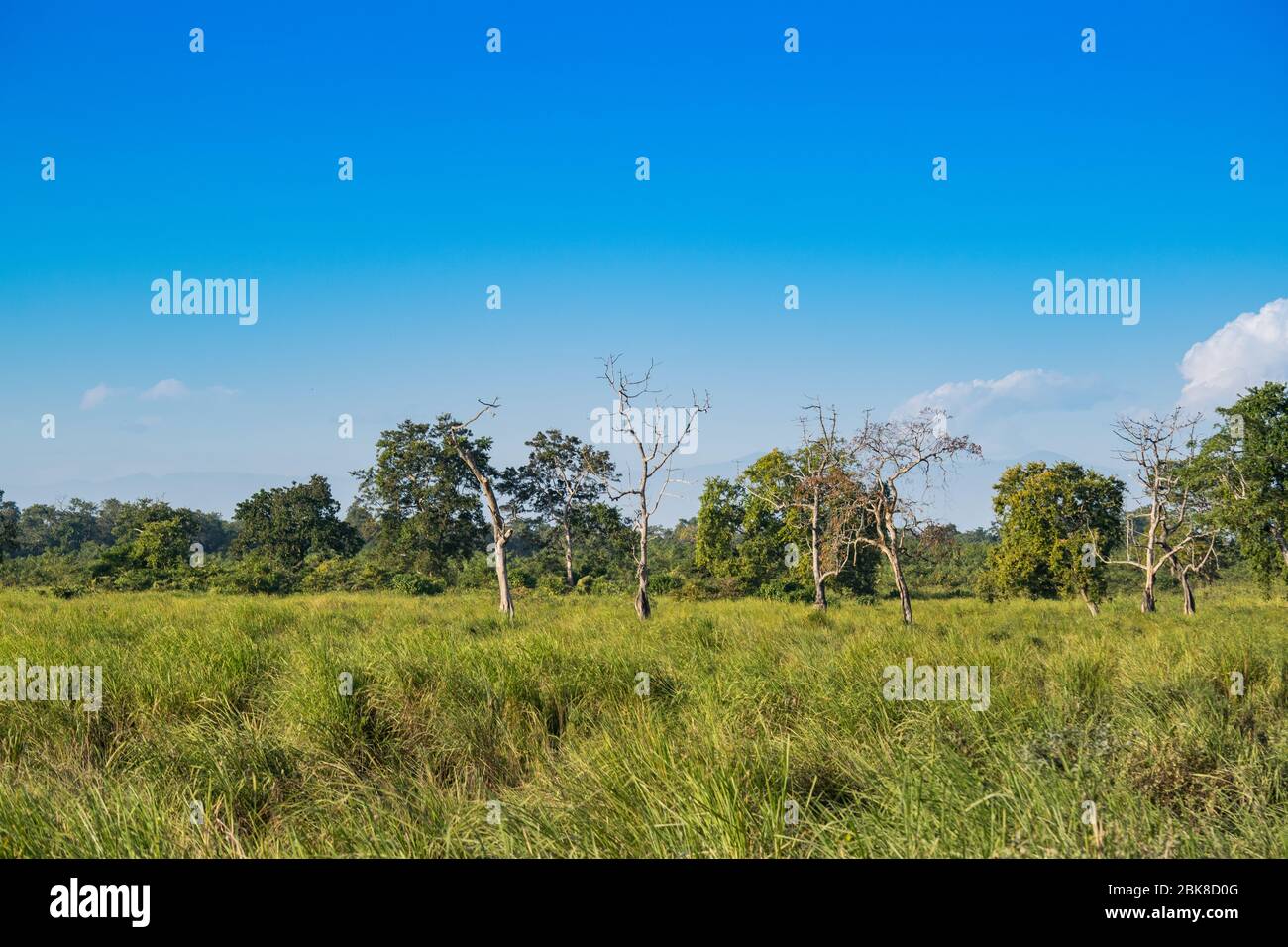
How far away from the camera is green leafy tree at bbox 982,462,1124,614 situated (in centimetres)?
3244

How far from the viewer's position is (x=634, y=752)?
4578 millimetres

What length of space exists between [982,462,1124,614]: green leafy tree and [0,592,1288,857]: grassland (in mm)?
25287

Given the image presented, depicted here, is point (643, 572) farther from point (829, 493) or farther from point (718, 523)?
point (718, 523)

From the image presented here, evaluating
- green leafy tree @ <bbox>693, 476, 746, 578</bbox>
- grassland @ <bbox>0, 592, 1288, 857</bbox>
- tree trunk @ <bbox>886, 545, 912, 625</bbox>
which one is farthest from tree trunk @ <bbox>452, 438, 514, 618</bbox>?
green leafy tree @ <bbox>693, 476, 746, 578</bbox>

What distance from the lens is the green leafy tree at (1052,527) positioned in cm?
3244

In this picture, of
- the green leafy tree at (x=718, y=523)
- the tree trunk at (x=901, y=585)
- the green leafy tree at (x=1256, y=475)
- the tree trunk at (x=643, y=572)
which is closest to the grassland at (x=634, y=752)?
the tree trunk at (x=643, y=572)

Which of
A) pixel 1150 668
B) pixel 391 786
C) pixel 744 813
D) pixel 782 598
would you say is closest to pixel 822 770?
pixel 744 813

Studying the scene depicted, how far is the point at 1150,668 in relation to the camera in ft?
24.0

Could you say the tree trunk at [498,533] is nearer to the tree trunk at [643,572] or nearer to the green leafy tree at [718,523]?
the tree trunk at [643,572]

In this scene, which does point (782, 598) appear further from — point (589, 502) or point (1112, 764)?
point (1112, 764)

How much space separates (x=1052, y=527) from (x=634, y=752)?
3339cm

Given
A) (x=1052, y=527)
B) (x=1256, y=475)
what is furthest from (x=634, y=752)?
(x=1052, y=527)

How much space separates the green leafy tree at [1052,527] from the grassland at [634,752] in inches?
996

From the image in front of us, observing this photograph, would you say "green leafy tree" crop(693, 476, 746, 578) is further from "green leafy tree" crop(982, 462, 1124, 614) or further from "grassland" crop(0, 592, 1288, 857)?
"grassland" crop(0, 592, 1288, 857)
